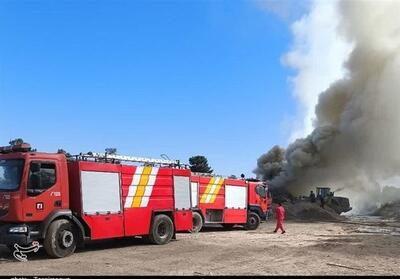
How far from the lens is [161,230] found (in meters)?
15.8

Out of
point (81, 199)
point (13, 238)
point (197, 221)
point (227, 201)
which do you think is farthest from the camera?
point (227, 201)

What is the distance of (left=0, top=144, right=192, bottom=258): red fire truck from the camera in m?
11.9

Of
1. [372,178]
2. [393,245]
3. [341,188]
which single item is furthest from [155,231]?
[341,188]

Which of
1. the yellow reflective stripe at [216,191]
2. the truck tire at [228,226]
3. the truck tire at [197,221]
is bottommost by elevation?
the truck tire at [228,226]

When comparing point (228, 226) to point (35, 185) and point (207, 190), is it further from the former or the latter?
point (35, 185)

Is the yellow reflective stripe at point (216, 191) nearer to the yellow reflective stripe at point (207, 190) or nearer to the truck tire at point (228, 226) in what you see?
the yellow reflective stripe at point (207, 190)

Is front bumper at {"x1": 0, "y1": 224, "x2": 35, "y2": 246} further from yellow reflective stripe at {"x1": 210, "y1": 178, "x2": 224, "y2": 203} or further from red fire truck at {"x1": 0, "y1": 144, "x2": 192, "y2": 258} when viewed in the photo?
yellow reflective stripe at {"x1": 210, "y1": 178, "x2": 224, "y2": 203}

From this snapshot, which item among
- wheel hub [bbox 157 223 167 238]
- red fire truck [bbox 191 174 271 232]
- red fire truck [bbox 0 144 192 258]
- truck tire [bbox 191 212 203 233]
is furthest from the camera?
red fire truck [bbox 191 174 271 232]

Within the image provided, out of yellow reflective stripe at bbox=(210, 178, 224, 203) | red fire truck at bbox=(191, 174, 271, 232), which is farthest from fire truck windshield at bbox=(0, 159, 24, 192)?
yellow reflective stripe at bbox=(210, 178, 224, 203)

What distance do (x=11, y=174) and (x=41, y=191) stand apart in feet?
2.59

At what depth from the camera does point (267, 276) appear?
953cm

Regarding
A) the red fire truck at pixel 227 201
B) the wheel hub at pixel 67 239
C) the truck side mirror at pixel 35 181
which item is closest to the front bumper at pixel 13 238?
the wheel hub at pixel 67 239

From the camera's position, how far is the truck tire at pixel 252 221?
25.0m

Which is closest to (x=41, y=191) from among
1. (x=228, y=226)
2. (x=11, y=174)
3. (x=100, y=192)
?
(x=11, y=174)
